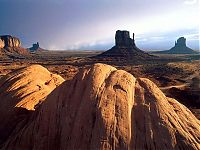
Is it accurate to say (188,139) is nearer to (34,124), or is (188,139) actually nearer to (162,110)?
(162,110)

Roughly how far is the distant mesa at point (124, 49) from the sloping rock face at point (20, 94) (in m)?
143

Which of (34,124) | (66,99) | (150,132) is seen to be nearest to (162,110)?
(150,132)

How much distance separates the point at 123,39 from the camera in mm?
188125

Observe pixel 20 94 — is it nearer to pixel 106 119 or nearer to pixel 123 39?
pixel 106 119

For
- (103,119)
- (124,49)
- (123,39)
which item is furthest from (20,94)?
(123,39)

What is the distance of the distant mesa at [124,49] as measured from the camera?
17112 cm

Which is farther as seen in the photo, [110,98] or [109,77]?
[109,77]

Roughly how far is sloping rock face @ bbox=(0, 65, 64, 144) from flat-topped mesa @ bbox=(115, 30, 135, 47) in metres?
165

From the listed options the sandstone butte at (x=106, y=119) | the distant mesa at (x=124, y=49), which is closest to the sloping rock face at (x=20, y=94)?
the sandstone butte at (x=106, y=119)

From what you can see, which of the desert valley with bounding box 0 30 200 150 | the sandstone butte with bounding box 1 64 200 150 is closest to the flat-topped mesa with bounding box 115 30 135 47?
the desert valley with bounding box 0 30 200 150

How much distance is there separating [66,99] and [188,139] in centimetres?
639

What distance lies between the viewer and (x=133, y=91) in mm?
16672

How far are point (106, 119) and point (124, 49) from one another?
169m

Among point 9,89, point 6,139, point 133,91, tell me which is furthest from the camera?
point 9,89
